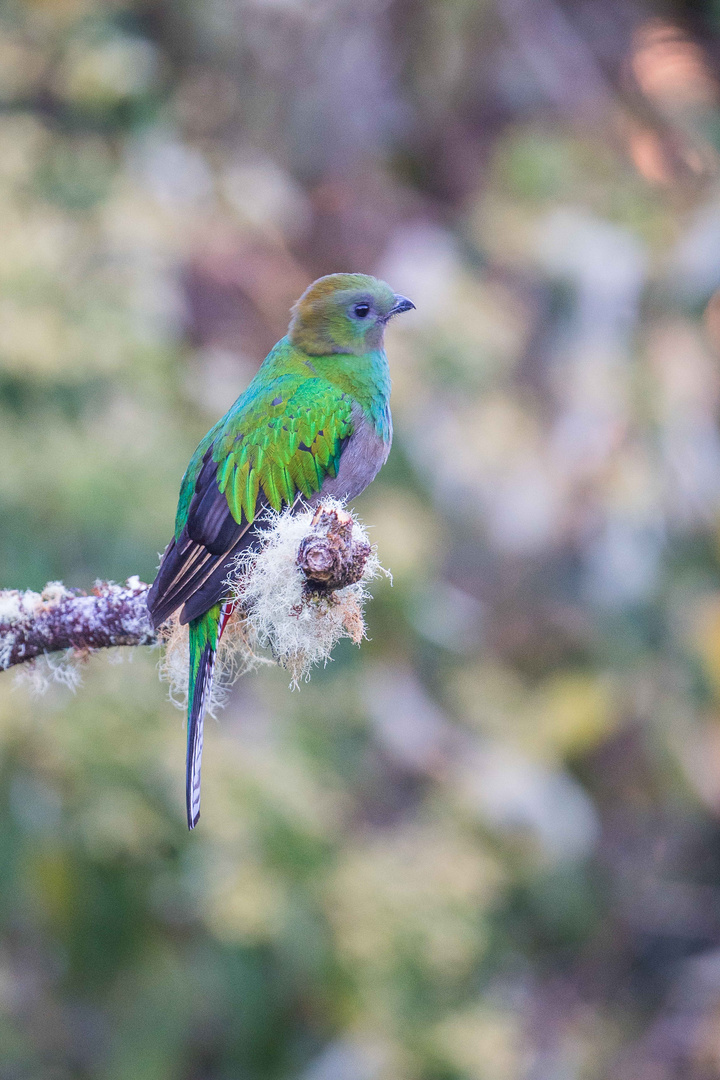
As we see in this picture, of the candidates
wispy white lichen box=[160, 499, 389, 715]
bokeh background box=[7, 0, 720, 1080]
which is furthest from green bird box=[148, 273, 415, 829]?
bokeh background box=[7, 0, 720, 1080]

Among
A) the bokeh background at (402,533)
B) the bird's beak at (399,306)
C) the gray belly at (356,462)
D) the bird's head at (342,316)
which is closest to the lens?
the gray belly at (356,462)

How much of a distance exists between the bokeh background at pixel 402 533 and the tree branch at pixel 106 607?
186cm

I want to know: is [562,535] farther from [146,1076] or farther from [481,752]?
[146,1076]

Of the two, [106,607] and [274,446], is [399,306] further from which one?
[106,607]

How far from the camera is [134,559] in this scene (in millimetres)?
4312

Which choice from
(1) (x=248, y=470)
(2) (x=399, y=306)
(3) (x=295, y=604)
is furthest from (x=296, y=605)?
(2) (x=399, y=306)

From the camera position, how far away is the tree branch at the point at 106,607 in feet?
6.24

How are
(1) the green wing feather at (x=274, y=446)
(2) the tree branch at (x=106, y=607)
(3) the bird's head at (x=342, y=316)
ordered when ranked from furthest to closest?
(3) the bird's head at (x=342, y=316) → (1) the green wing feather at (x=274, y=446) → (2) the tree branch at (x=106, y=607)

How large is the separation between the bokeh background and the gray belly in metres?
1.61

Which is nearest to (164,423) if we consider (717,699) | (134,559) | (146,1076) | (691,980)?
A: (134,559)

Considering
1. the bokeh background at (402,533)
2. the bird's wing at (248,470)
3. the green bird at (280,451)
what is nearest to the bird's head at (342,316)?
the green bird at (280,451)

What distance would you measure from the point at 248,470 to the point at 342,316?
71 cm

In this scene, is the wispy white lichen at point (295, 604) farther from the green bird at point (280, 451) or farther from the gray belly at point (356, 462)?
the gray belly at point (356, 462)

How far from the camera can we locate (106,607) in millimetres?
2246
